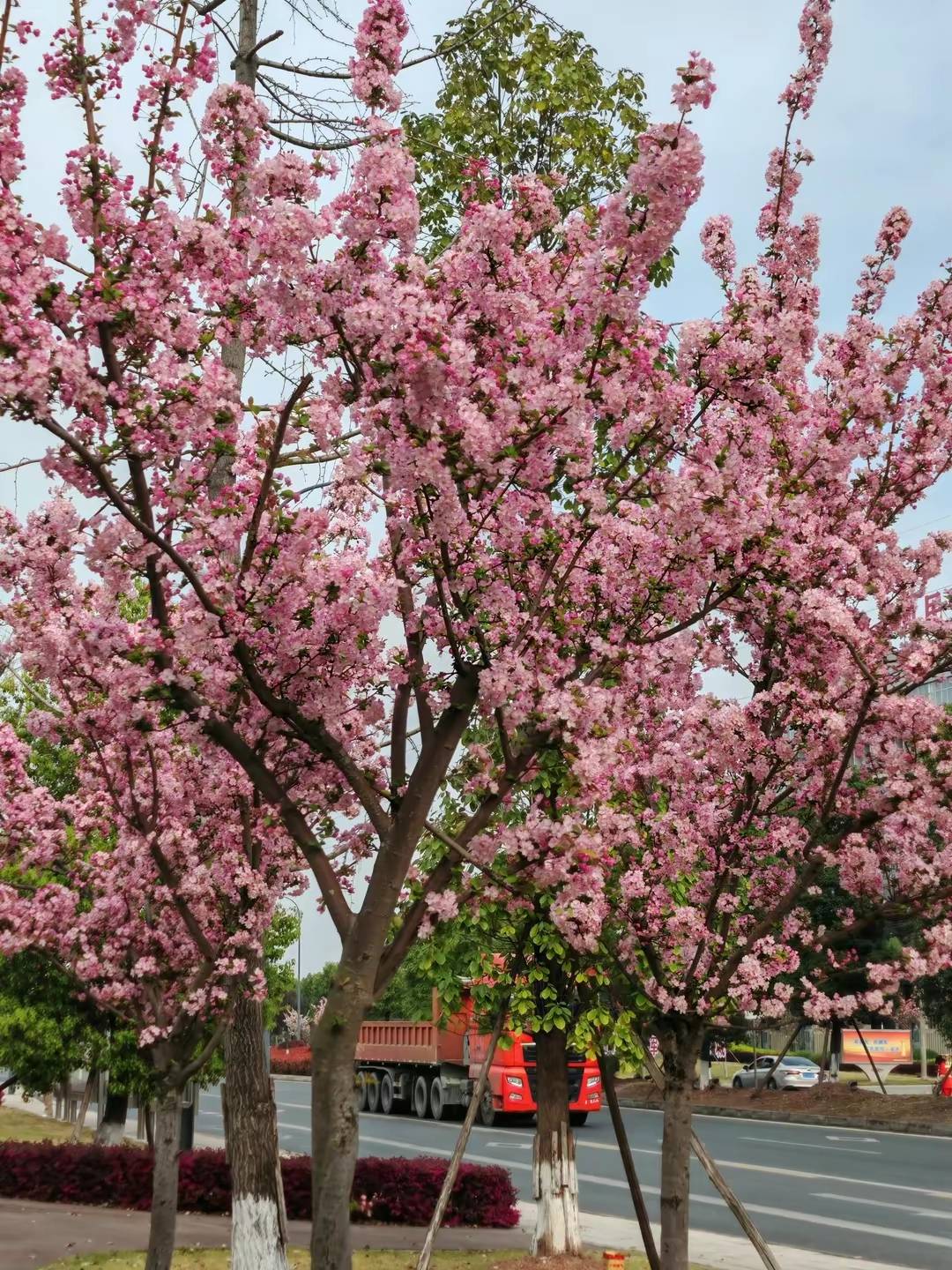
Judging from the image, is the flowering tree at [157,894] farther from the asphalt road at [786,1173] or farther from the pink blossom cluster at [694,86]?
the asphalt road at [786,1173]

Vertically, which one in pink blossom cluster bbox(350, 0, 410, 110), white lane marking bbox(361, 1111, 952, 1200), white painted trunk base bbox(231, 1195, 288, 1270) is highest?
pink blossom cluster bbox(350, 0, 410, 110)

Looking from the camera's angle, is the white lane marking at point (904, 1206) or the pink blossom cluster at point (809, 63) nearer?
the pink blossom cluster at point (809, 63)

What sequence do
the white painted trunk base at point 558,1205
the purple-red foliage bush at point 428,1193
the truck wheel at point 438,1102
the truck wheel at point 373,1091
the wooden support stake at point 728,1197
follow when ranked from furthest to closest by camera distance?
the truck wheel at point 373,1091 < the truck wheel at point 438,1102 < the purple-red foliage bush at point 428,1193 < the white painted trunk base at point 558,1205 < the wooden support stake at point 728,1197

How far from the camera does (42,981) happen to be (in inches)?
836

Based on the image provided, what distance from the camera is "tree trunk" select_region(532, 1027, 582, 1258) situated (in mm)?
13969

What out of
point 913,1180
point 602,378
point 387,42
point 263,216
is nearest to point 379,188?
point 263,216

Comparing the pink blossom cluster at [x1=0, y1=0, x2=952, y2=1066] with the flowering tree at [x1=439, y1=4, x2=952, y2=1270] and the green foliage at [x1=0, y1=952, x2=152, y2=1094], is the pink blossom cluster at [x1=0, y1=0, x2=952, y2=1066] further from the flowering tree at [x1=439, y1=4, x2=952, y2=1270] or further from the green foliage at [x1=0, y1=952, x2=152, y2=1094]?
the green foliage at [x1=0, y1=952, x2=152, y2=1094]

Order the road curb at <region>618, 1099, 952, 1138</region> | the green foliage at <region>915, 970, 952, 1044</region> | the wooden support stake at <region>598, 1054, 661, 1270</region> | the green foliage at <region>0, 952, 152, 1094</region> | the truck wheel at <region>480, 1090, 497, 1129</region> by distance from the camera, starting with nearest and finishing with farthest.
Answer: the wooden support stake at <region>598, 1054, 661, 1270</region>
the green foliage at <region>0, 952, 152, 1094</region>
the road curb at <region>618, 1099, 952, 1138</region>
the truck wheel at <region>480, 1090, 497, 1129</region>
the green foliage at <region>915, 970, 952, 1044</region>

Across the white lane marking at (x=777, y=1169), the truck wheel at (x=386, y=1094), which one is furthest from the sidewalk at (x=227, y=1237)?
the truck wheel at (x=386, y=1094)

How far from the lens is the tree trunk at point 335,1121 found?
596 cm

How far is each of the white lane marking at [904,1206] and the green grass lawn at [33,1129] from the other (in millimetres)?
15838

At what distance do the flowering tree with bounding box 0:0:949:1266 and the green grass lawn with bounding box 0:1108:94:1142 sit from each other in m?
24.1

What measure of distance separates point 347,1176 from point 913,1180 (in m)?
18.8

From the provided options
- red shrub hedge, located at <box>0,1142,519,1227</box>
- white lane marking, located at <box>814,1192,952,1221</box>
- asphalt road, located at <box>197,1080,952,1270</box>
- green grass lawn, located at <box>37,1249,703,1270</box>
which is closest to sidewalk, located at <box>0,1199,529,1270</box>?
red shrub hedge, located at <box>0,1142,519,1227</box>
